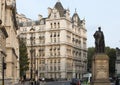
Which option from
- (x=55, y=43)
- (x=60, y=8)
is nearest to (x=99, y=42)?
(x=55, y=43)

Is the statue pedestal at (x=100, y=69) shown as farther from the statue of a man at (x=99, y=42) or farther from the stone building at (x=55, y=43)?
the stone building at (x=55, y=43)

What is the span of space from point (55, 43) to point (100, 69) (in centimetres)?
11886

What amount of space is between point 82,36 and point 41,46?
23.0 meters

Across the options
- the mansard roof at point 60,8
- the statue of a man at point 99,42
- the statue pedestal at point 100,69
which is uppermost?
the mansard roof at point 60,8

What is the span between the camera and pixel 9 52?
73.2 metres

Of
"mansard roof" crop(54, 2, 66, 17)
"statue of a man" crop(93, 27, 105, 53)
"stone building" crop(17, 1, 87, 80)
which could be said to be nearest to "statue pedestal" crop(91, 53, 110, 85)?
"statue of a man" crop(93, 27, 105, 53)

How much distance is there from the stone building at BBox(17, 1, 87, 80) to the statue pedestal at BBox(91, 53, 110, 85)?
4391 inches

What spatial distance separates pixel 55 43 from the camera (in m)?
157

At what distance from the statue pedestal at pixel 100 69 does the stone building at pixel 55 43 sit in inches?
4391

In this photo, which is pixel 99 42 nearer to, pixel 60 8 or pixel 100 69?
pixel 100 69

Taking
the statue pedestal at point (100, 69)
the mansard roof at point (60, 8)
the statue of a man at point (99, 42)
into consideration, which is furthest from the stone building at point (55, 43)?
the statue pedestal at point (100, 69)

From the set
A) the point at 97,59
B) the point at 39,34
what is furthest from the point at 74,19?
the point at 97,59

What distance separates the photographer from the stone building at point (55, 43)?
155m

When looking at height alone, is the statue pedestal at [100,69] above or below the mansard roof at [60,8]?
below
